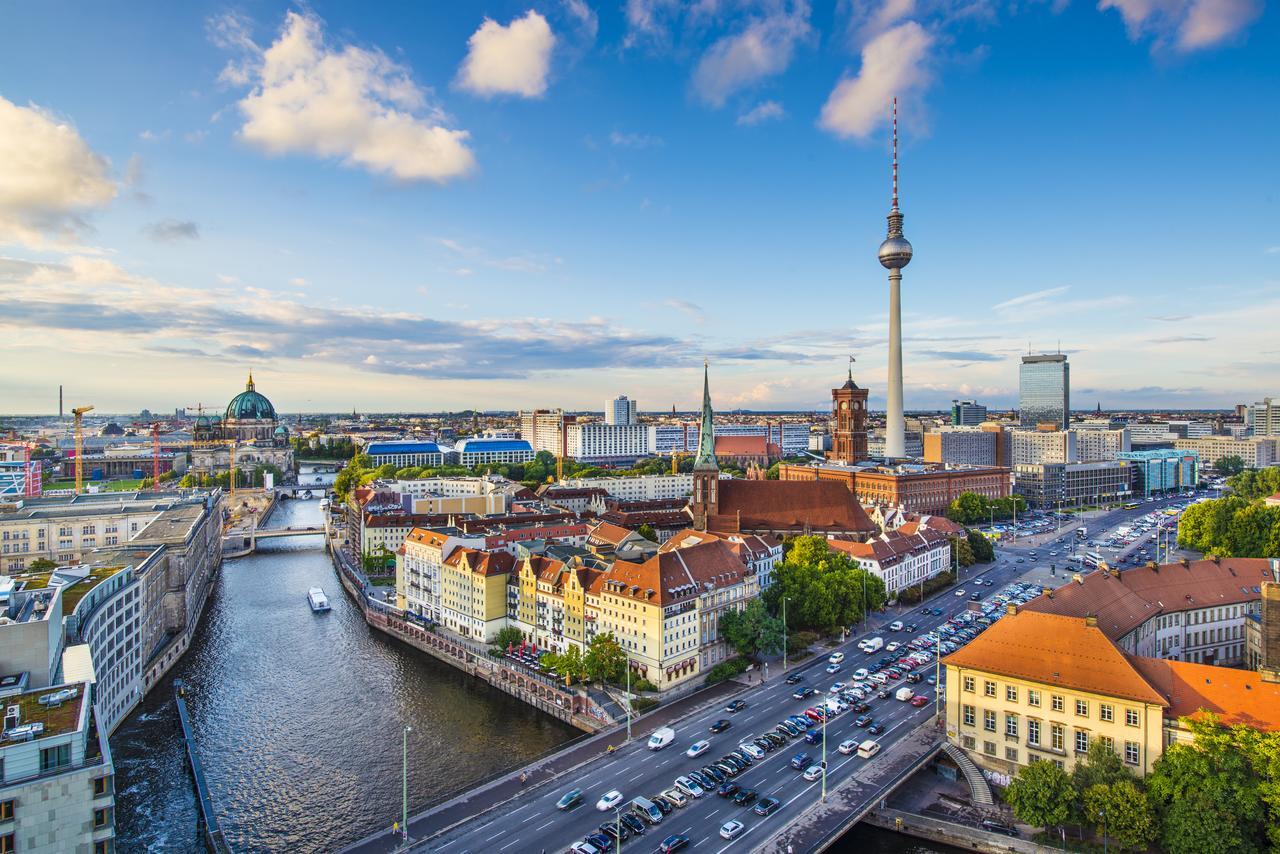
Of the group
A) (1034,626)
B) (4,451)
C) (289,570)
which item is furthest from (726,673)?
(4,451)

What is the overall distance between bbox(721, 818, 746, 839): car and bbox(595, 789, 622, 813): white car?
200 inches

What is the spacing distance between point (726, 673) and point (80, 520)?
7459cm

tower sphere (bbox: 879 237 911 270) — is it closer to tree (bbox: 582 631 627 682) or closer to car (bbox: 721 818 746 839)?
tree (bbox: 582 631 627 682)

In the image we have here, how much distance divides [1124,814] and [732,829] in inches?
629

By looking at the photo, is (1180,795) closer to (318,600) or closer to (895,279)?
(318,600)

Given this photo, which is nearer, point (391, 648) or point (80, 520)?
point (391, 648)

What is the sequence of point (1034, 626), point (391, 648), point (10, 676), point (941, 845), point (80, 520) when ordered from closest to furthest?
1. point (10, 676)
2. point (941, 845)
3. point (1034, 626)
4. point (391, 648)
5. point (80, 520)

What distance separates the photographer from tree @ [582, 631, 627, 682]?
159 ft

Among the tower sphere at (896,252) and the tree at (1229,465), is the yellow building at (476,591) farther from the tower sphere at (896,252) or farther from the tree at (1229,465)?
the tree at (1229,465)

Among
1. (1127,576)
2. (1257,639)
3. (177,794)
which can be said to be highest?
(1127,576)

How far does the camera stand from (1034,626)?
1439 inches

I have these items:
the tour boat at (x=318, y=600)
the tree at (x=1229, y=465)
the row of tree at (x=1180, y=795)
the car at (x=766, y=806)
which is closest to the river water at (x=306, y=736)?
the tour boat at (x=318, y=600)

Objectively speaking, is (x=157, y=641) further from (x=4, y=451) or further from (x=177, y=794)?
(x=4, y=451)

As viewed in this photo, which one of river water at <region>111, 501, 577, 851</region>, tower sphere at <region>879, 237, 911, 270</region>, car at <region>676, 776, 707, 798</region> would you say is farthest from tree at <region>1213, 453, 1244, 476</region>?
car at <region>676, 776, 707, 798</region>
